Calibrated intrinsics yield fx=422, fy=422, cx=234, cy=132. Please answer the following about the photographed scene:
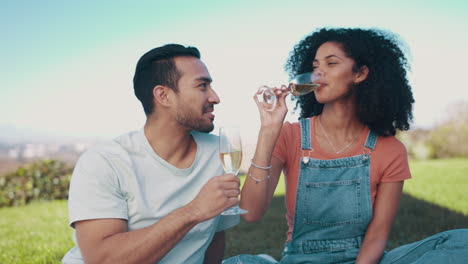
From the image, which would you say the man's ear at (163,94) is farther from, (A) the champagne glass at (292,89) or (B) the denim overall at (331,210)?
(B) the denim overall at (331,210)

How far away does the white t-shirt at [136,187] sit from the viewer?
2414 millimetres

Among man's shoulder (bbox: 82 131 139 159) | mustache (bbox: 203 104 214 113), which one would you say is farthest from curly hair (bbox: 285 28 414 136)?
man's shoulder (bbox: 82 131 139 159)

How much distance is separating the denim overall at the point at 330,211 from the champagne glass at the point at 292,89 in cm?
51

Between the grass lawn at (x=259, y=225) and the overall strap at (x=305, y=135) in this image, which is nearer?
the overall strap at (x=305, y=135)

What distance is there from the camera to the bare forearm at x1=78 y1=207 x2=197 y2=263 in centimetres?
222

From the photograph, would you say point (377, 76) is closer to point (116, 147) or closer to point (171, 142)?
point (171, 142)

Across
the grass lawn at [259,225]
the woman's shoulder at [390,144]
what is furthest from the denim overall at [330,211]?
the grass lawn at [259,225]

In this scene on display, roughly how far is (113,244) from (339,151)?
1.76 meters

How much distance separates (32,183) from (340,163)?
9695mm

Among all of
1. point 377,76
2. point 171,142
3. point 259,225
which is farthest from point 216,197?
point 259,225

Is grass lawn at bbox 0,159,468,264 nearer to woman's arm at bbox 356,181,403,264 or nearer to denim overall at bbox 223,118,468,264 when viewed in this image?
denim overall at bbox 223,118,468,264

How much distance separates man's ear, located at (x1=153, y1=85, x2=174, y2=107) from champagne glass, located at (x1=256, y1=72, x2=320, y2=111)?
2.04 ft

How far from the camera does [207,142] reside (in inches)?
120

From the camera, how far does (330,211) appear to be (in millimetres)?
3039
